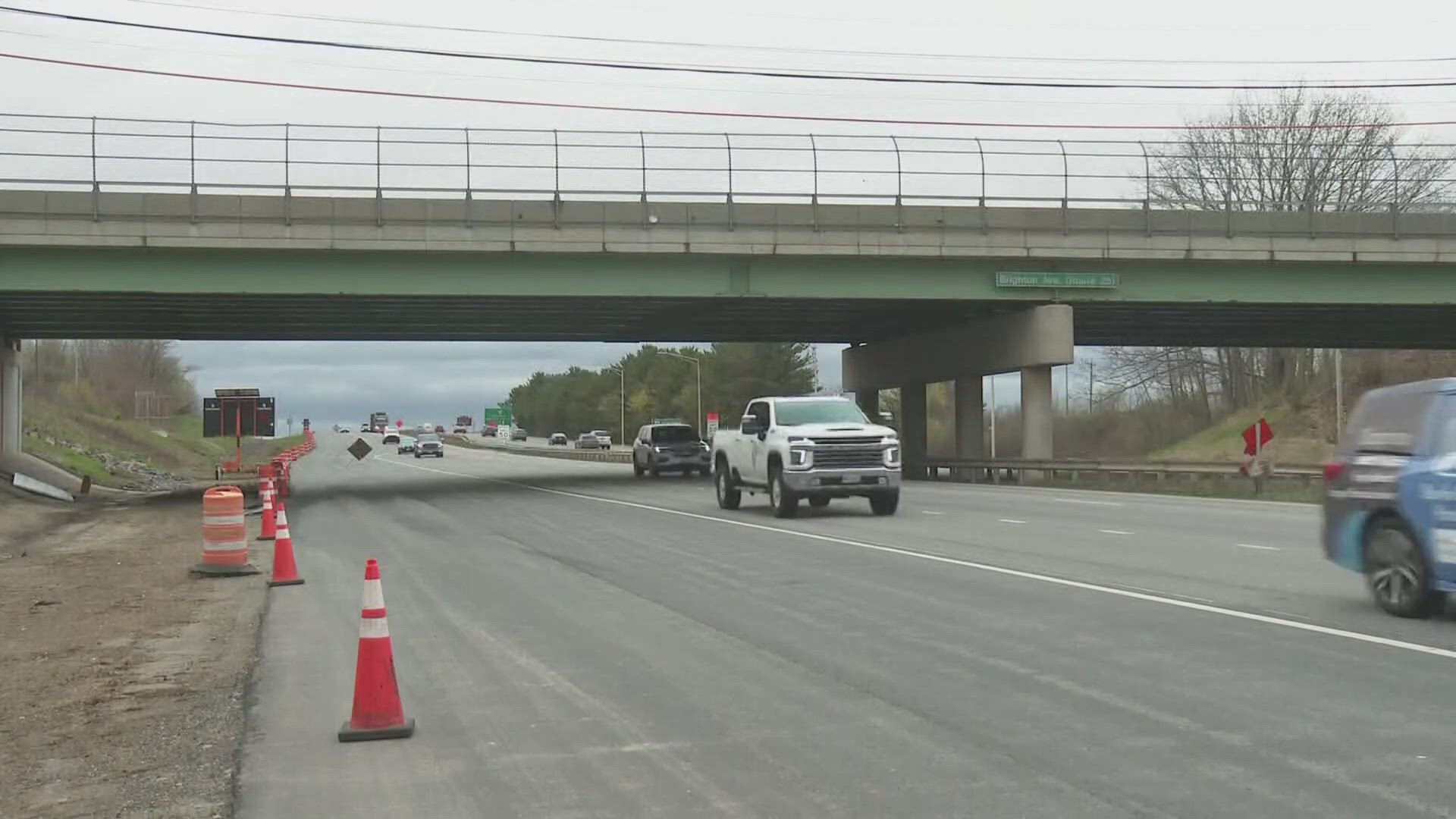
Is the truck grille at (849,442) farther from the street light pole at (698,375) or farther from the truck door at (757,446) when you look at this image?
the street light pole at (698,375)

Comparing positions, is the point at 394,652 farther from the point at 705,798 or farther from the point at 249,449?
the point at 249,449

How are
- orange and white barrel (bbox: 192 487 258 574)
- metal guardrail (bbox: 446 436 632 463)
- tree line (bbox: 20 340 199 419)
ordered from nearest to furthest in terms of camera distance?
orange and white barrel (bbox: 192 487 258 574)
metal guardrail (bbox: 446 436 632 463)
tree line (bbox: 20 340 199 419)

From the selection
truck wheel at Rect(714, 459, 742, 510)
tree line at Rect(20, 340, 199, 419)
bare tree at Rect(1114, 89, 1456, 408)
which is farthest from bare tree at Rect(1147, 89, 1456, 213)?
tree line at Rect(20, 340, 199, 419)

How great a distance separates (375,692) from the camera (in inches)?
304

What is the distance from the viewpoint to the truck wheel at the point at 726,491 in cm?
2838

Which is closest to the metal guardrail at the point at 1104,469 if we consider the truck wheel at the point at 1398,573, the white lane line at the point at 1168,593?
the white lane line at the point at 1168,593

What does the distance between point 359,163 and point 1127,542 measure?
2589 centimetres

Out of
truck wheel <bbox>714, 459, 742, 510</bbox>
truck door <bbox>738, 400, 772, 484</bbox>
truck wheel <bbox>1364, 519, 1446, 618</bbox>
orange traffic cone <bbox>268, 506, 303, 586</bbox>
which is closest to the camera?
truck wheel <bbox>1364, 519, 1446, 618</bbox>

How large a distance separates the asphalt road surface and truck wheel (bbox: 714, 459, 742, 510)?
9893 millimetres

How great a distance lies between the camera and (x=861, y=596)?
1320cm

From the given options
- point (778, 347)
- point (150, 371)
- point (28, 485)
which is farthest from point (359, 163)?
point (150, 371)

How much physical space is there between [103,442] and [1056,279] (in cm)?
6067

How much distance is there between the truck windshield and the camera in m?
24.8

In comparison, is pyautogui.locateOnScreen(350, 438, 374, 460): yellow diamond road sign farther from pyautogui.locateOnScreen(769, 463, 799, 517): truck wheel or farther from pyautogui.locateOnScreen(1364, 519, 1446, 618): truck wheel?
pyautogui.locateOnScreen(1364, 519, 1446, 618): truck wheel
